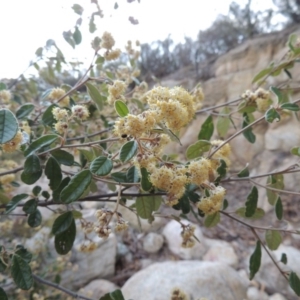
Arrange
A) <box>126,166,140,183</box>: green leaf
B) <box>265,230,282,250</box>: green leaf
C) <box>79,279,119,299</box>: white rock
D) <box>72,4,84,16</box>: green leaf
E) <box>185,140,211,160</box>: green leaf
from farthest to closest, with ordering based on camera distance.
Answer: <box>79,279,119,299</box>: white rock
<box>72,4,84,16</box>: green leaf
<box>265,230,282,250</box>: green leaf
<box>185,140,211,160</box>: green leaf
<box>126,166,140,183</box>: green leaf

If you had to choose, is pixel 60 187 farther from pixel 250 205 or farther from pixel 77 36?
pixel 77 36

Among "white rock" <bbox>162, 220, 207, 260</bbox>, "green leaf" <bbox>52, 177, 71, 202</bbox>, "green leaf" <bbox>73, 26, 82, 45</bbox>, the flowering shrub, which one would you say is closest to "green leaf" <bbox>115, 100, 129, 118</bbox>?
the flowering shrub

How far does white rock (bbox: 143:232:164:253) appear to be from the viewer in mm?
2270

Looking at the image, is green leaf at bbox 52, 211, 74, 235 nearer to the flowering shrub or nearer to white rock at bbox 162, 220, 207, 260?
the flowering shrub

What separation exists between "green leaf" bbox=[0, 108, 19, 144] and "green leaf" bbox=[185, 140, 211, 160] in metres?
0.34

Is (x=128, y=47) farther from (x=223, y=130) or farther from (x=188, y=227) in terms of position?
(x=188, y=227)

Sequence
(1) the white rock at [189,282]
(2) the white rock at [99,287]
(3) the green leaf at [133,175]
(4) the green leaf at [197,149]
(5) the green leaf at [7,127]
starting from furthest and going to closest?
(2) the white rock at [99,287] → (1) the white rock at [189,282] → (4) the green leaf at [197,149] → (3) the green leaf at [133,175] → (5) the green leaf at [7,127]

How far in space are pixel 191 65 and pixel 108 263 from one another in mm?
3671

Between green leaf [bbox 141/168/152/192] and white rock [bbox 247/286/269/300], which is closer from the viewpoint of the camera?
green leaf [bbox 141/168/152/192]

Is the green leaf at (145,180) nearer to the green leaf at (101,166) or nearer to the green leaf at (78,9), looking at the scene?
the green leaf at (101,166)

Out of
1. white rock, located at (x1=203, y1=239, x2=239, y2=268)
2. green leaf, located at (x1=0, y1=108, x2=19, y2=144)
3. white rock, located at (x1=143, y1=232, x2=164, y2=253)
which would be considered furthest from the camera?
white rock, located at (x1=143, y1=232, x2=164, y2=253)

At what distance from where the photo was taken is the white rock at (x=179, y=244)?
7.11 ft

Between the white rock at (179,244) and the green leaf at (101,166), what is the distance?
1814mm

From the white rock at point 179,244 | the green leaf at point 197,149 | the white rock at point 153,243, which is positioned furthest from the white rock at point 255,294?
the green leaf at point 197,149
